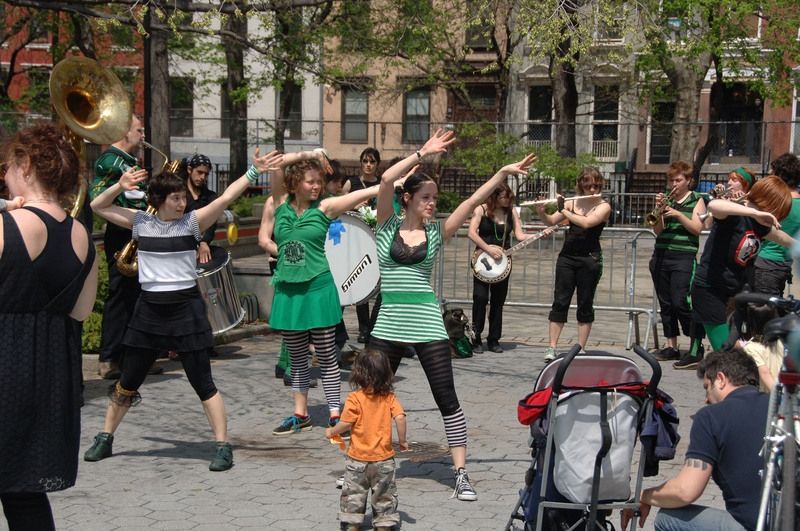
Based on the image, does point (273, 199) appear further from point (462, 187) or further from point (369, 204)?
point (462, 187)

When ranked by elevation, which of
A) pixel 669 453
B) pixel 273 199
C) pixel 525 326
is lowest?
pixel 525 326

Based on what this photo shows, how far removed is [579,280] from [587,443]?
17.8ft

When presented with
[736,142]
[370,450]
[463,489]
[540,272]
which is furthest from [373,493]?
[736,142]

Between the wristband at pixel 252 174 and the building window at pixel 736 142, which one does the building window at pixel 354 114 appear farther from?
the wristband at pixel 252 174

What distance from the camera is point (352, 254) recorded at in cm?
997

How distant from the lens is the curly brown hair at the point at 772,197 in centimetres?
801

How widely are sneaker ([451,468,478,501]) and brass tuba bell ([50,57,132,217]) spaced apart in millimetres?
Result: 3693

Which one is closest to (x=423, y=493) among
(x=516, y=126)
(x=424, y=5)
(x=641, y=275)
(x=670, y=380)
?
(x=670, y=380)

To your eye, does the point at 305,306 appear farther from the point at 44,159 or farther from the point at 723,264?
the point at 723,264

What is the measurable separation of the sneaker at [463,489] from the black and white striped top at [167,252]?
2.06 metres

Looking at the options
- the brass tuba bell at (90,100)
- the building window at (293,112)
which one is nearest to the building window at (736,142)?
the building window at (293,112)

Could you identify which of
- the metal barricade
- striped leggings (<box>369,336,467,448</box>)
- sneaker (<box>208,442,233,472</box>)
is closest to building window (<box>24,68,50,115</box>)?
the metal barricade

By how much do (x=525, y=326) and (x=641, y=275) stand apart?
2.05 m

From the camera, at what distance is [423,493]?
6.31 metres
